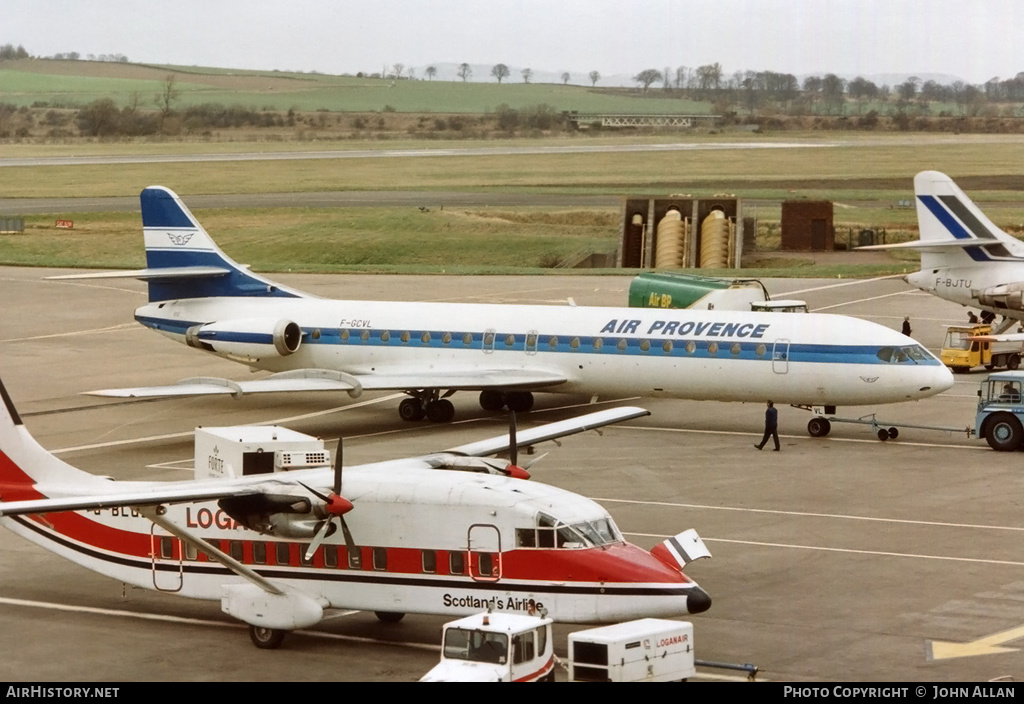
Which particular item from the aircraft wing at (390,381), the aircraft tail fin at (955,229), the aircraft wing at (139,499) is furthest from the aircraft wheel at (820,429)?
the aircraft wing at (139,499)

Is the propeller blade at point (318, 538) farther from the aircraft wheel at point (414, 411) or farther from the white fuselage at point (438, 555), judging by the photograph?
the aircraft wheel at point (414, 411)

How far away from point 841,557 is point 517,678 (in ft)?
39.9

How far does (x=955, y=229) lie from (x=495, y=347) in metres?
21.9

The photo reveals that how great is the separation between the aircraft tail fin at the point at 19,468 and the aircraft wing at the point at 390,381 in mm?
15143

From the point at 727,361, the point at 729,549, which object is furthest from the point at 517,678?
the point at 727,361

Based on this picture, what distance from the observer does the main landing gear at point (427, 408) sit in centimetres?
4616

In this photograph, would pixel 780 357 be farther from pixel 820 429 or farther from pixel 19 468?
→ pixel 19 468

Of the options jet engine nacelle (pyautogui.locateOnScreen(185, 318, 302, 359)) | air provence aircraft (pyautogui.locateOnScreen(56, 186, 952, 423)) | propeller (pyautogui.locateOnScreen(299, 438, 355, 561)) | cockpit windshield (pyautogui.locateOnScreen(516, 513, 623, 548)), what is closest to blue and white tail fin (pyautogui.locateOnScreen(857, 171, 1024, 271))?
air provence aircraft (pyautogui.locateOnScreen(56, 186, 952, 423))

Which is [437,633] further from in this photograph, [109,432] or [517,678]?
[109,432]

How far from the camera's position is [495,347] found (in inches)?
1799

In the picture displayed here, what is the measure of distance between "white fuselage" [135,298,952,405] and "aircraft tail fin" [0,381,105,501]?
60.3 feet

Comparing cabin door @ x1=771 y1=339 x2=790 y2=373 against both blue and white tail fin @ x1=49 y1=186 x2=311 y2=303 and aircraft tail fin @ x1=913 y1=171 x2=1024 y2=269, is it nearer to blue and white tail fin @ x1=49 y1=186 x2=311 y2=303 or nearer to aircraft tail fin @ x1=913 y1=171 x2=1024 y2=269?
blue and white tail fin @ x1=49 y1=186 x2=311 y2=303

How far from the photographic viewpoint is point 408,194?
127250mm

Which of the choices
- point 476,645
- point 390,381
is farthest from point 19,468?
point 390,381
